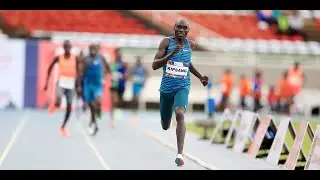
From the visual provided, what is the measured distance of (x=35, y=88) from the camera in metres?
26.3

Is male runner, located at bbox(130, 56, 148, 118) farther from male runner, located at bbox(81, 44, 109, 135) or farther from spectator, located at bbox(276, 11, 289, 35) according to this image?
spectator, located at bbox(276, 11, 289, 35)

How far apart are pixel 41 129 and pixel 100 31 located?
643 inches

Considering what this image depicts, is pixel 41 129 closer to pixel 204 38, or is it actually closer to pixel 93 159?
pixel 93 159

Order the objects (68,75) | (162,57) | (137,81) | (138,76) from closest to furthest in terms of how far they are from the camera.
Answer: (162,57) < (68,75) < (137,81) < (138,76)

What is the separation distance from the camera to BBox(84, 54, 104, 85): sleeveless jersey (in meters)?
15.1

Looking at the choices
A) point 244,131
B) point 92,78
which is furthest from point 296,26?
point 244,131

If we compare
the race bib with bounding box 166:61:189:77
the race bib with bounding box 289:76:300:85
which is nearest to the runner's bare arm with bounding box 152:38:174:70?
the race bib with bounding box 166:61:189:77

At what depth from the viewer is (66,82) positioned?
573 inches

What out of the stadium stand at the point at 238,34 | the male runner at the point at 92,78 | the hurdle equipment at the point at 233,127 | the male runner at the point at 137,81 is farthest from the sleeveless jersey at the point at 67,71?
the stadium stand at the point at 238,34

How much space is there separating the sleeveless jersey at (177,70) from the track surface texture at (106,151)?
1.15m

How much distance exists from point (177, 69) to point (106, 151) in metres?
3.29

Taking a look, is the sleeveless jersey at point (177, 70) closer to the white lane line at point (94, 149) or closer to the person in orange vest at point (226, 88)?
the white lane line at point (94, 149)

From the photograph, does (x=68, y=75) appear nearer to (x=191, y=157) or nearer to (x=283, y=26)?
(x=191, y=157)
